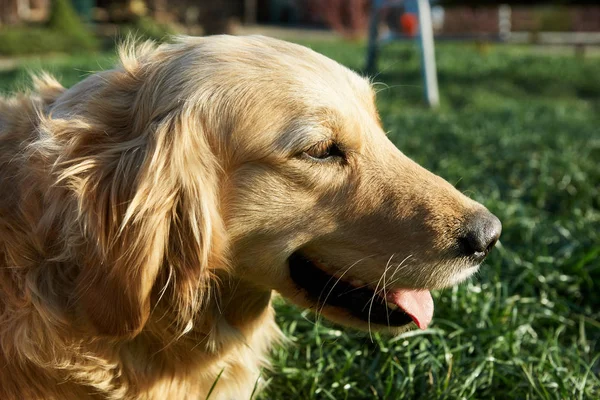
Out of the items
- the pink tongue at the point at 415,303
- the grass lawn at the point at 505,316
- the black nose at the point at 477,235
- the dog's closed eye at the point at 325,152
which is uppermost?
the dog's closed eye at the point at 325,152

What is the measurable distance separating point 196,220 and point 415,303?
3.14 feet

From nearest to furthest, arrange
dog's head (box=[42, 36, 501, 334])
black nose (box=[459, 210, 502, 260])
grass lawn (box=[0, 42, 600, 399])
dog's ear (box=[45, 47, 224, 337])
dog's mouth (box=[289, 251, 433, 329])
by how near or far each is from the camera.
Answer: dog's ear (box=[45, 47, 224, 337])
dog's head (box=[42, 36, 501, 334])
black nose (box=[459, 210, 502, 260])
dog's mouth (box=[289, 251, 433, 329])
grass lawn (box=[0, 42, 600, 399])

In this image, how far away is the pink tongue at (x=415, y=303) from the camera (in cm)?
254

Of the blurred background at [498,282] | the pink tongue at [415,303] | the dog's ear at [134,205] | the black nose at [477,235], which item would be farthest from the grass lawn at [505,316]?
the dog's ear at [134,205]

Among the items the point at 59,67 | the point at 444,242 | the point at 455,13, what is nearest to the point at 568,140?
the point at 444,242

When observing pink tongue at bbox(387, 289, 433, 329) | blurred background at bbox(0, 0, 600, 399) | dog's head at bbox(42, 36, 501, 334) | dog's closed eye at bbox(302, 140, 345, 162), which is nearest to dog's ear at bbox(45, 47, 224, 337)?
A: dog's head at bbox(42, 36, 501, 334)

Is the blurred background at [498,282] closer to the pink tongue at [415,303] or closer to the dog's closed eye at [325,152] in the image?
the pink tongue at [415,303]

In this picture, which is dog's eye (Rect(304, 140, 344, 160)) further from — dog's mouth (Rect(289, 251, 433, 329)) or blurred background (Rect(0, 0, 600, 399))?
blurred background (Rect(0, 0, 600, 399))

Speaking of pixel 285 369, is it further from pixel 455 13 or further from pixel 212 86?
pixel 455 13

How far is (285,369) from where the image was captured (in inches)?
115

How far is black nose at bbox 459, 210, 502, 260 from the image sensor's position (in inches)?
91.8

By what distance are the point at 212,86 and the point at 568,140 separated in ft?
15.6

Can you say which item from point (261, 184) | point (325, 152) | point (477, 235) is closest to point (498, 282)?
point (477, 235)

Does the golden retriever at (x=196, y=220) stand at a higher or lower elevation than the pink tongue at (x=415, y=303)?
higher
